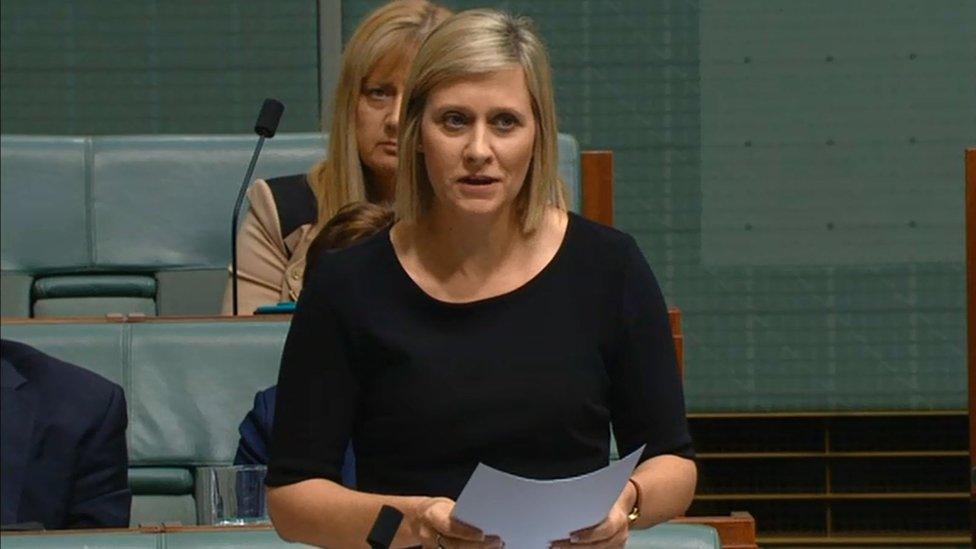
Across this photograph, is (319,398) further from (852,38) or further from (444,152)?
(852,38)

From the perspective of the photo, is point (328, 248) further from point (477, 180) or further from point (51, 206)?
point (51, 206)

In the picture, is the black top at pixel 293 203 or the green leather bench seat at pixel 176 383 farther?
the black top at pixel 293 203

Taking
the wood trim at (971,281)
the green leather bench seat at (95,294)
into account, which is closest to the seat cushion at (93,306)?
the green leather bench seat at (95,294)

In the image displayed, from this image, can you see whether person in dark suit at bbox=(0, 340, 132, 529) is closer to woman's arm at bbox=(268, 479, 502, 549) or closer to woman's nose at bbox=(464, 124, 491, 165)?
woman's arm at bbox=(268, 479, 502, 549)

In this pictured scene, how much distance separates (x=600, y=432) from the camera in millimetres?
1576

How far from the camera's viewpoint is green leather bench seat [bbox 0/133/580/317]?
3.81 m

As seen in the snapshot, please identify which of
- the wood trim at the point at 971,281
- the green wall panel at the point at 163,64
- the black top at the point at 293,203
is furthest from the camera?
the green wall panel at the point at 163,64

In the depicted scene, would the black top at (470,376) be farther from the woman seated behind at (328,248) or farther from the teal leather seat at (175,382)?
the teal leather seat at (175,382)

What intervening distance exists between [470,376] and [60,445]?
823 millimetres

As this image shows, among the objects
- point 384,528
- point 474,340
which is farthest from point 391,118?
point 384,528

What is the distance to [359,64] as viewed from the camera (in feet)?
9.77

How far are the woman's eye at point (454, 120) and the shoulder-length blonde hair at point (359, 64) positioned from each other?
138cm

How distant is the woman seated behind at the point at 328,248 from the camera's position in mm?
2395

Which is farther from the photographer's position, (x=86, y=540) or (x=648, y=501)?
(x=86, y=540)
